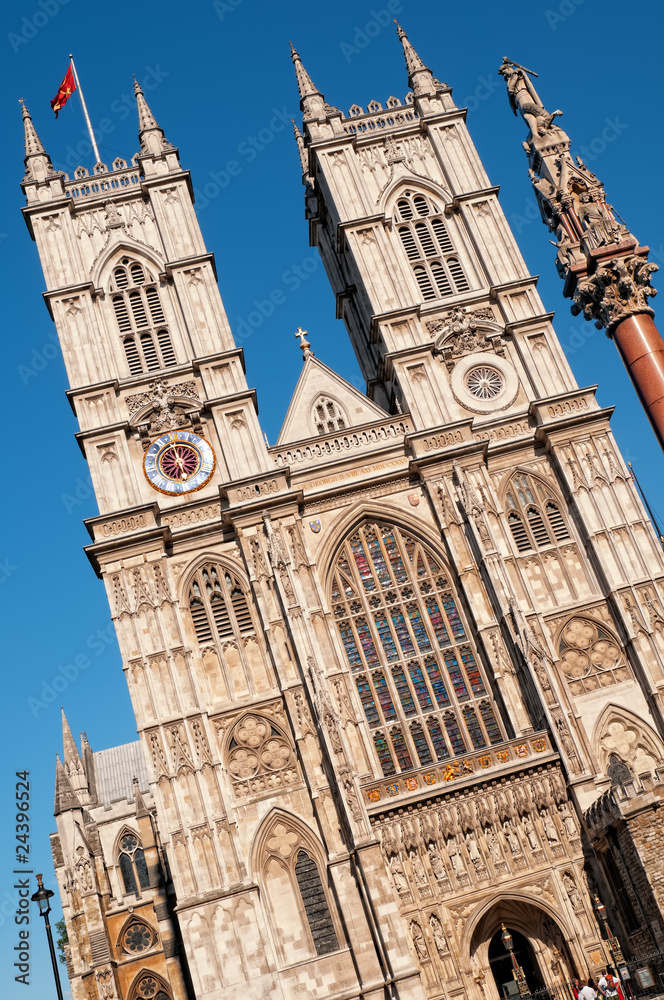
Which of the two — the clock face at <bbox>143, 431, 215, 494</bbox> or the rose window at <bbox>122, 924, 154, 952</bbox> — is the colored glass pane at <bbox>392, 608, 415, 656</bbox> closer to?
the clock face at <bbox>143, 431, 215, 494</bbox>

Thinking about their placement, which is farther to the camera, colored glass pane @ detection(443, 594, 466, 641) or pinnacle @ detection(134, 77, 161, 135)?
pinnacle @ detection(134, 77, 161, 135)

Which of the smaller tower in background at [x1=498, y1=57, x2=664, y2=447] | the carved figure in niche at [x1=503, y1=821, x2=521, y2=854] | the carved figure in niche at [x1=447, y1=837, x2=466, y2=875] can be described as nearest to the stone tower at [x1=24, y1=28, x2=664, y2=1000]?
the carved figure in niche at [x1=447, y1=837, x2=466, y2=875]

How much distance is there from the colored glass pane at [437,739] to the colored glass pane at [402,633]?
1.81 m

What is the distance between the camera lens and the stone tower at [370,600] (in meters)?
24.5

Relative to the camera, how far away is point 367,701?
1085 inches

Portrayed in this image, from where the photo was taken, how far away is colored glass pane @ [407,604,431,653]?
92.1 ft

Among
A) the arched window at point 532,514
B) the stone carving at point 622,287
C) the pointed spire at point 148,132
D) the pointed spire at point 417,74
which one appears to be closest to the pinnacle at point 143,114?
the pointed spire at point 148,132

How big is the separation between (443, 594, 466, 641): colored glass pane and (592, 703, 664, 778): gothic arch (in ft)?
12.8

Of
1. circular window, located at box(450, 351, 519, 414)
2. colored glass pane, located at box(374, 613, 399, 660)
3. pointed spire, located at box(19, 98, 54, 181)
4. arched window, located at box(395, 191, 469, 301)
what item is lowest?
colored glass pane, located at box(374, 613, 399, 660)

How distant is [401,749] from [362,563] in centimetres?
484

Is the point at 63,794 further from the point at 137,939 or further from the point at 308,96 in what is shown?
the point at 308,96

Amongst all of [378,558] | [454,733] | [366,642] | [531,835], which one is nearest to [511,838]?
[531,835]

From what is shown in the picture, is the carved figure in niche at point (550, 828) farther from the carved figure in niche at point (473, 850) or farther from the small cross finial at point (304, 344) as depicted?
the small cross finial at point (304, 344)

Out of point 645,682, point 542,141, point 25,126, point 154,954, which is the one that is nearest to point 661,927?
point 645,682
